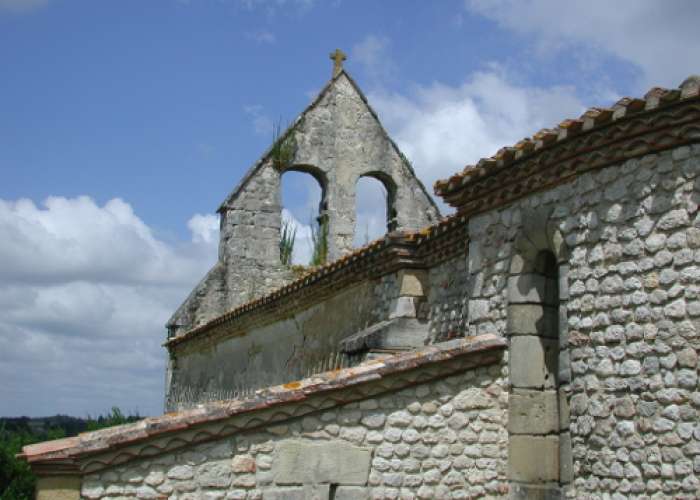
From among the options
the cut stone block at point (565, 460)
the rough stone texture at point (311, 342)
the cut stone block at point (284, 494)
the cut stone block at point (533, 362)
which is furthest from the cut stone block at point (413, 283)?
the cut stone block at point (284, 494)

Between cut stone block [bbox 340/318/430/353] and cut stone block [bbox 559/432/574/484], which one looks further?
cut stone block [bbox 340/318/430/353]

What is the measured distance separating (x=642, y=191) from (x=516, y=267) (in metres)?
1.46

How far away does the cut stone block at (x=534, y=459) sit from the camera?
278 inches

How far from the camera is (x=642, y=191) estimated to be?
253 inches

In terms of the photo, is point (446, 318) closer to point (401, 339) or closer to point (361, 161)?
point (401, 339)

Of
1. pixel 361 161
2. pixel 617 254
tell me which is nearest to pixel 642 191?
pixel 617 254

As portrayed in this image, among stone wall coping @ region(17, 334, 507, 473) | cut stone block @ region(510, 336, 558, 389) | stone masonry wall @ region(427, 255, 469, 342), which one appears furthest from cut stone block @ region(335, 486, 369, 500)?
stone masonry wall @ region(427, 255, 469, 342)

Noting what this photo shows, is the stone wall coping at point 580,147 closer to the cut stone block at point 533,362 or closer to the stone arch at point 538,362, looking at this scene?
the stone arch at point 538,362

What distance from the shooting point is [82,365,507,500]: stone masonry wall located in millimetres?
6711

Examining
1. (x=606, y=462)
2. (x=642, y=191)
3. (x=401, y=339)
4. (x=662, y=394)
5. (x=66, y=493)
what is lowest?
(x=66, y=493)

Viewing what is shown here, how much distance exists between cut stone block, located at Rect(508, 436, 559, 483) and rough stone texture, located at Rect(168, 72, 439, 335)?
9476 mm

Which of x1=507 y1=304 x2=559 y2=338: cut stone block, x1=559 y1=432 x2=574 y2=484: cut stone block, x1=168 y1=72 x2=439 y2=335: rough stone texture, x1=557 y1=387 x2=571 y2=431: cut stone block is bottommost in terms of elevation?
x1=559 y1=432 x2=574 y2=484: cut stone block

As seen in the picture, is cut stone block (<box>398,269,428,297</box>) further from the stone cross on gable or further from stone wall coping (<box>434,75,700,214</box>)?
the stone cross on gable

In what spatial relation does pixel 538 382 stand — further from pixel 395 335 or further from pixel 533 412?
pixel 395 335
